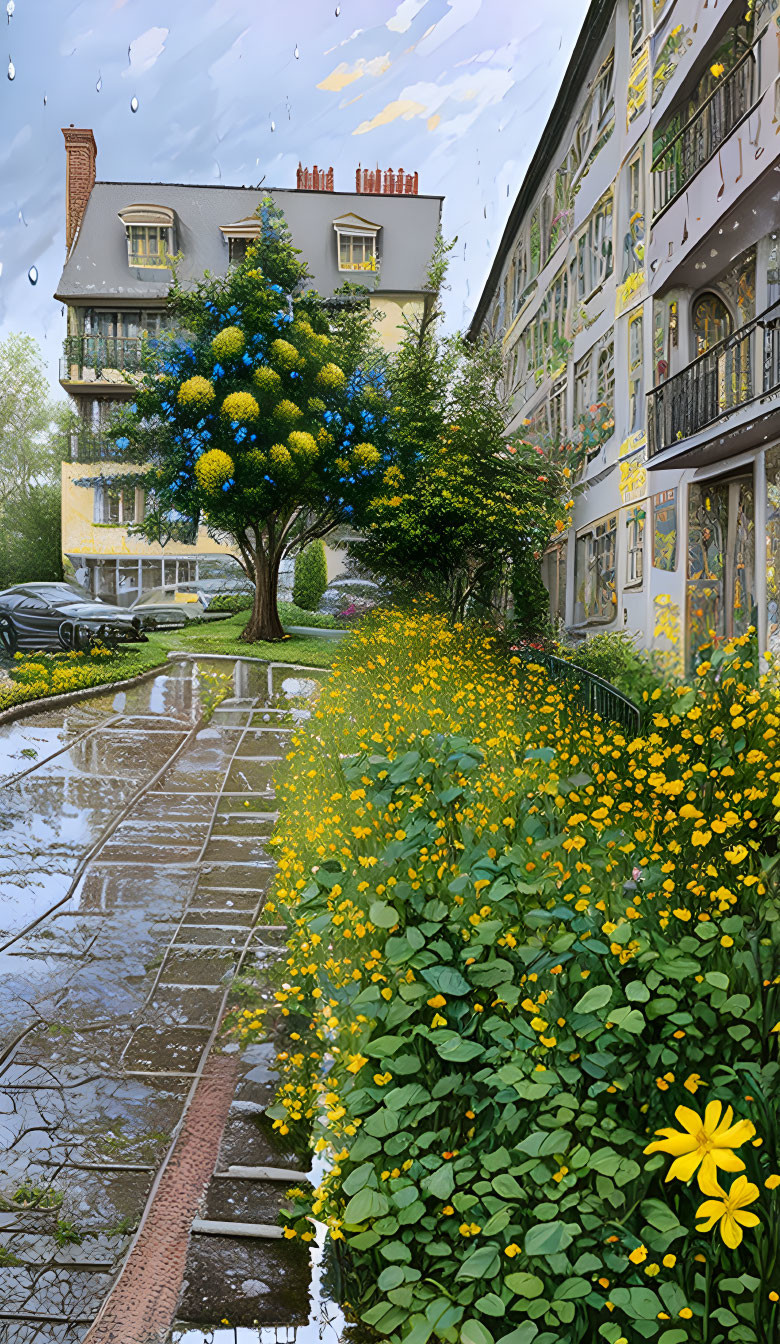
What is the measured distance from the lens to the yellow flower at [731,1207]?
153 cm

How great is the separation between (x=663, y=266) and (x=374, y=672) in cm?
308

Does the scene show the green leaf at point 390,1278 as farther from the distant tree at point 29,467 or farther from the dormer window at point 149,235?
the dormer window at point 149,235

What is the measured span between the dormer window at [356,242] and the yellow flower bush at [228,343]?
4.20 feet

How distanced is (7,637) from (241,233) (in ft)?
14.4

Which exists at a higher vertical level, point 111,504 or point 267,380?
point 267,380

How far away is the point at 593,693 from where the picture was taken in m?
5.09

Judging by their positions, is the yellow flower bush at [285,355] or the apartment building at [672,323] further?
the yellow flower bush at [285,355]

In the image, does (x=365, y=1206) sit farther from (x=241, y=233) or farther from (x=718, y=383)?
(x=241, y=233)

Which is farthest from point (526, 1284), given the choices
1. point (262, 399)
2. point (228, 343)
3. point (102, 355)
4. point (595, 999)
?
point (102, 355)

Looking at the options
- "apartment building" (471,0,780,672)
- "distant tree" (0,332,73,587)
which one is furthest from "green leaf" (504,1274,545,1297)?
"distant tree" (0,332,73,587)

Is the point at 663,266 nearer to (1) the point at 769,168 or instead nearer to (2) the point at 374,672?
(1) the point at 769,168

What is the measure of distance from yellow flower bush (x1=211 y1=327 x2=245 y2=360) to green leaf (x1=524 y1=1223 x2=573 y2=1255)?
8.89 meters

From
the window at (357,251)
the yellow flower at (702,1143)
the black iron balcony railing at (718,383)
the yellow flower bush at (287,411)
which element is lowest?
the yellow flower at (702,1143)

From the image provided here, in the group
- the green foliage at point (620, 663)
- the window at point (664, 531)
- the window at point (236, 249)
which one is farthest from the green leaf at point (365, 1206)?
the window at point (236, 249)
